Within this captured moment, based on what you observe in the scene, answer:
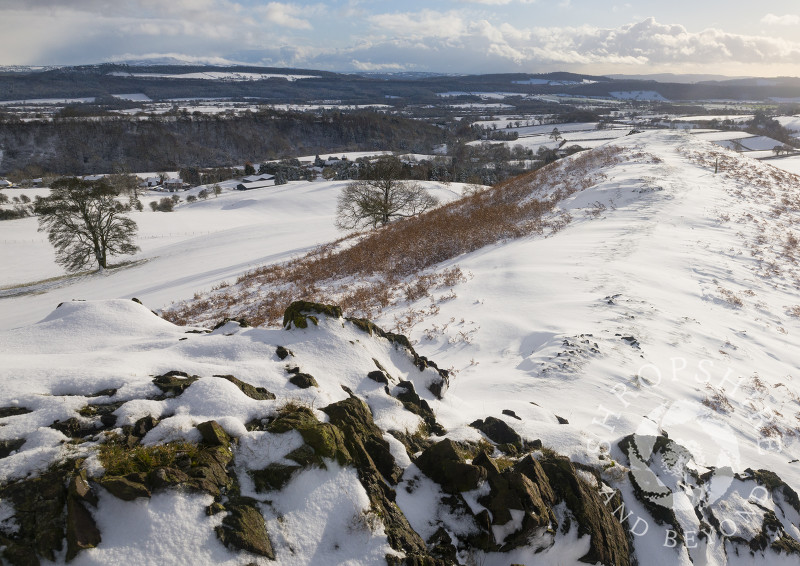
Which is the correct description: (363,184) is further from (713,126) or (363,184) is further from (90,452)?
(713,126)

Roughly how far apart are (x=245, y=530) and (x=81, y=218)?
4022 centimetres

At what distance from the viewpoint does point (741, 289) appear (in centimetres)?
1351

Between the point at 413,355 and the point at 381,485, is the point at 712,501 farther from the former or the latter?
the point at 413,355

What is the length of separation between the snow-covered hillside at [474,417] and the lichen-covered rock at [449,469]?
35 mm

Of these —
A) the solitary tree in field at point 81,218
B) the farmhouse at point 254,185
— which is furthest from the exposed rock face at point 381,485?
the farmhouse at point 254,185

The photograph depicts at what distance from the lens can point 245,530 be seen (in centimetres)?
375

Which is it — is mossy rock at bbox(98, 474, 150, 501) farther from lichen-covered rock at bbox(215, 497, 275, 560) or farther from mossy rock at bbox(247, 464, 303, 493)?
mossy rock at bbox(247, 464, 303, 493)

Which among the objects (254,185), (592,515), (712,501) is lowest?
(254,185)

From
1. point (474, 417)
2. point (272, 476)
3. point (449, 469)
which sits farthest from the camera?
point (474, 417)

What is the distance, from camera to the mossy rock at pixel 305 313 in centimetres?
761

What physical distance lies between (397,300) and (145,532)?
445 inches

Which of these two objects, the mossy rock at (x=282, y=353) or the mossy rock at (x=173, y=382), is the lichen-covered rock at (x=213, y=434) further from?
the mossy rock at (x=282, y=353)

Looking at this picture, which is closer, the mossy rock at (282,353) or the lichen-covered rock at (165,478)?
the lichen-covered rock at (165,478)

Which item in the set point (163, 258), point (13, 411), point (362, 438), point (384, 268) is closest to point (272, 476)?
point (362, 438)
